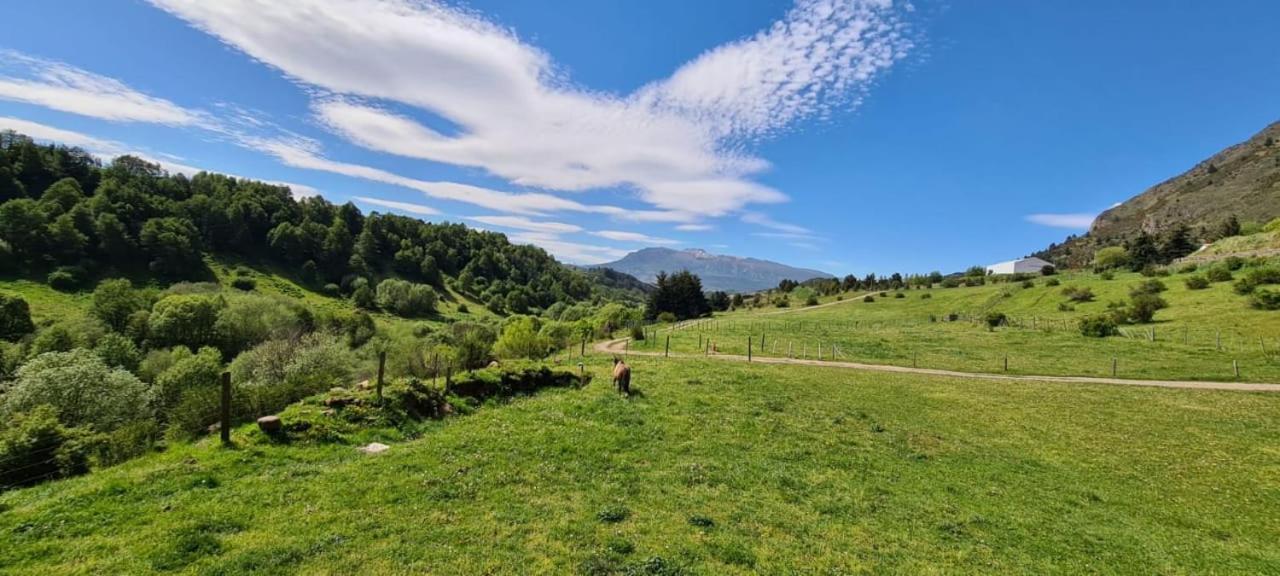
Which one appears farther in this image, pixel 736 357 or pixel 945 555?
pixel 736 357

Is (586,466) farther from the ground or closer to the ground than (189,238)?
closer to the ground

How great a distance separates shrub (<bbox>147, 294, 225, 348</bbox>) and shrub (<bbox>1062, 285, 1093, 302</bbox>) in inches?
4722

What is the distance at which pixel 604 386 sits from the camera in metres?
24.3

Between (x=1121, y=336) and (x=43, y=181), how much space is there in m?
209

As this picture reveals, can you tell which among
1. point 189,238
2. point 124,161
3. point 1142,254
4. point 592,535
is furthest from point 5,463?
point 124,161

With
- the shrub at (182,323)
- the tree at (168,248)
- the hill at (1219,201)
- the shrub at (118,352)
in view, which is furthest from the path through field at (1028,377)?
the tree at (168,248)

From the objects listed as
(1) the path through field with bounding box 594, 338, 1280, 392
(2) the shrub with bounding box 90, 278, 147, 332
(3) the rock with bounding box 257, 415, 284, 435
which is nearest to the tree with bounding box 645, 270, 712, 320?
(1) the path through field with bounding box 594, 338, 1280, 392

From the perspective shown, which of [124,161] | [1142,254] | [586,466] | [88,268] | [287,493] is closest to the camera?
[287,493]

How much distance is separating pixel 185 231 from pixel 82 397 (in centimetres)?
12423

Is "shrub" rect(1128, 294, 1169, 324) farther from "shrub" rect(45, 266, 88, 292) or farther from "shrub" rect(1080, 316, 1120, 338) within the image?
"shrub" rect(45, 266, 88, 292)

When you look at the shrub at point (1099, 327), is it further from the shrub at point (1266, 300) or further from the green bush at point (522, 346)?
the green bush at point (522, 346)

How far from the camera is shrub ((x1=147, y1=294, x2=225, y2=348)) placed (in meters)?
69.6

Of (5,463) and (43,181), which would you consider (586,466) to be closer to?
(5,463)

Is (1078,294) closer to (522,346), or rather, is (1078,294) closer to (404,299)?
(522,346)
